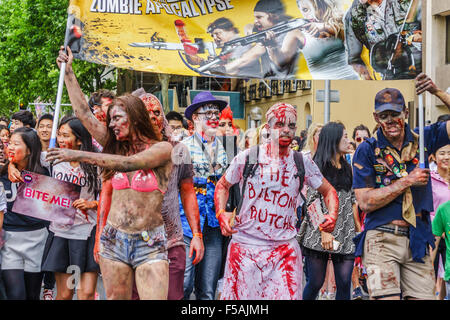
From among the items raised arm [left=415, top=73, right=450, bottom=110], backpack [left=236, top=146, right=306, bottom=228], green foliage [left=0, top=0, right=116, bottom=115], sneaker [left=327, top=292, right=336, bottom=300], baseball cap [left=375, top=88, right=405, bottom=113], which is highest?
green foliage [left=0, top=0, right=116, bottom=115]

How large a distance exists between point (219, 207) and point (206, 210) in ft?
3.48

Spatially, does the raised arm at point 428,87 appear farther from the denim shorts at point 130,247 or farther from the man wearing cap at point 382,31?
the denim shorts at point 130,247

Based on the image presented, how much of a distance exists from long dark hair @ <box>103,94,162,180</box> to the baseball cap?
1.81 m

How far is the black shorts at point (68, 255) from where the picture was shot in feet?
22.5

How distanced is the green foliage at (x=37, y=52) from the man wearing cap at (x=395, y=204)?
69.4 ft

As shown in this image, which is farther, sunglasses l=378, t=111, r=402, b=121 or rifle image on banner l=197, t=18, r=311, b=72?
rifle image on banner l=197, t=18, r=311, b=72

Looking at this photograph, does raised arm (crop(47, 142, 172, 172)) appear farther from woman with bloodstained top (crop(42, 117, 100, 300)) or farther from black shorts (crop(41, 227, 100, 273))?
black shorts (crop(41, 227, 100, 273))

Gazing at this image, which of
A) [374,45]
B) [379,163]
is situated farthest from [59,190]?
[374,45]

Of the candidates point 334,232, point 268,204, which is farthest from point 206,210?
point 334,232

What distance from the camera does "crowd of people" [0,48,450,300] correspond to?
5.35m

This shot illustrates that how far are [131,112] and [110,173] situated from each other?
0.45m

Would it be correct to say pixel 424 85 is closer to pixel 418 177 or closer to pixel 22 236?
pixel 418 177

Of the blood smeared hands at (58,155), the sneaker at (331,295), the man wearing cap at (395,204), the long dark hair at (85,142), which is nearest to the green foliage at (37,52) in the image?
the sneaker at (331,295)

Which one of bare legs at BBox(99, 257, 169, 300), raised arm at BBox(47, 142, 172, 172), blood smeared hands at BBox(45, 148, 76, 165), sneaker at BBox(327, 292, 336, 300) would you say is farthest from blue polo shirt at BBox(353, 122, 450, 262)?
sneaker at BBox(327, 292, 336, 300)
